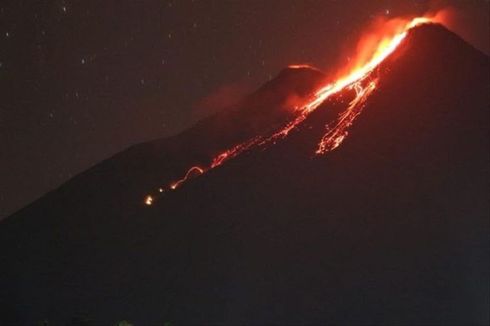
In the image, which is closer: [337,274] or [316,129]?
[337,274]

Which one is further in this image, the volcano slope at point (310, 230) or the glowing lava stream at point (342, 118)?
the glowing lava stream at point (342, 118)

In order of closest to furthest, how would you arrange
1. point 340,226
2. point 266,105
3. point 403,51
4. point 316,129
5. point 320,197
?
point 340,226 → point 320,197 → point 316,129 → point 403,51 → point 266,105

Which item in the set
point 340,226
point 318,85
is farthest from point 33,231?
point 318,85

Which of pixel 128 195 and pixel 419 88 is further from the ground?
pixel 128 195

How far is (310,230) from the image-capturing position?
38.4 metres

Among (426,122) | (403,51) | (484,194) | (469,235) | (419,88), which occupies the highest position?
(403,51)

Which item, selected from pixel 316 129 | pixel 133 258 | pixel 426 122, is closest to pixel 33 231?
pixel 133 258

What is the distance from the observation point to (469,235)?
34.5m

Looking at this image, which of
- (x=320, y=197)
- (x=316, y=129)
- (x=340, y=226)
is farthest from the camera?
(x=316, y=129)

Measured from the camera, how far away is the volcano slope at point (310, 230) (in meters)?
32.9

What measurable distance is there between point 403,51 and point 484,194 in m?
21.8

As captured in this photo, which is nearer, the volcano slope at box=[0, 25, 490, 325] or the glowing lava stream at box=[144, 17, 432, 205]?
the volcano slope at box=[0, 25, 490, 325]

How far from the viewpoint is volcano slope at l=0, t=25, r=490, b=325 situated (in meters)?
32.9

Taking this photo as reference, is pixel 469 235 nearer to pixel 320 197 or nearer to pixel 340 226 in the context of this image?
pixel 340 226
